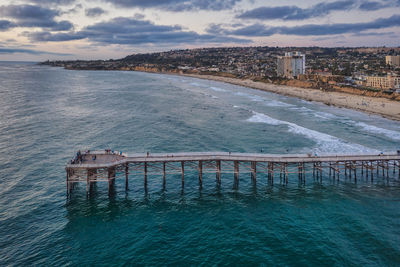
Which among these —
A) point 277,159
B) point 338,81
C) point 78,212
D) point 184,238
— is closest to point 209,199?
point 184,238

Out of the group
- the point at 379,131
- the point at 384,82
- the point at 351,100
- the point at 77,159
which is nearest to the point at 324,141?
the point at 379,131

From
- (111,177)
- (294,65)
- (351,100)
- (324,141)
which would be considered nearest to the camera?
(111,177)

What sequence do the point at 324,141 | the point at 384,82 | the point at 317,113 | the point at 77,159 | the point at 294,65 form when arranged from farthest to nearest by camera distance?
the point at 294,65
the point at 384,82
the point at 317,113
the point at 324,141
the point at 77,159

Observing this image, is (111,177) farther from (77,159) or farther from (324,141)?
(324,141)

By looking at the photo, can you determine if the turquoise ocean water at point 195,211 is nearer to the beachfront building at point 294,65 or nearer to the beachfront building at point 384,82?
the beachfront building at point 384,82

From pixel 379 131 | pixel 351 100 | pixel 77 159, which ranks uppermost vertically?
pixel 351 100

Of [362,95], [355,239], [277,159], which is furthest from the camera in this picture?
[362,95]

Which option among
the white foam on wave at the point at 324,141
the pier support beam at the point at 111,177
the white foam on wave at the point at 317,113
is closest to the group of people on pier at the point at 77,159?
the pier support beam at the point at 111,177

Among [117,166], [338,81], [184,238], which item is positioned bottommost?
[184,238]

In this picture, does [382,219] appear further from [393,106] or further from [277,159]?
[393,106]
